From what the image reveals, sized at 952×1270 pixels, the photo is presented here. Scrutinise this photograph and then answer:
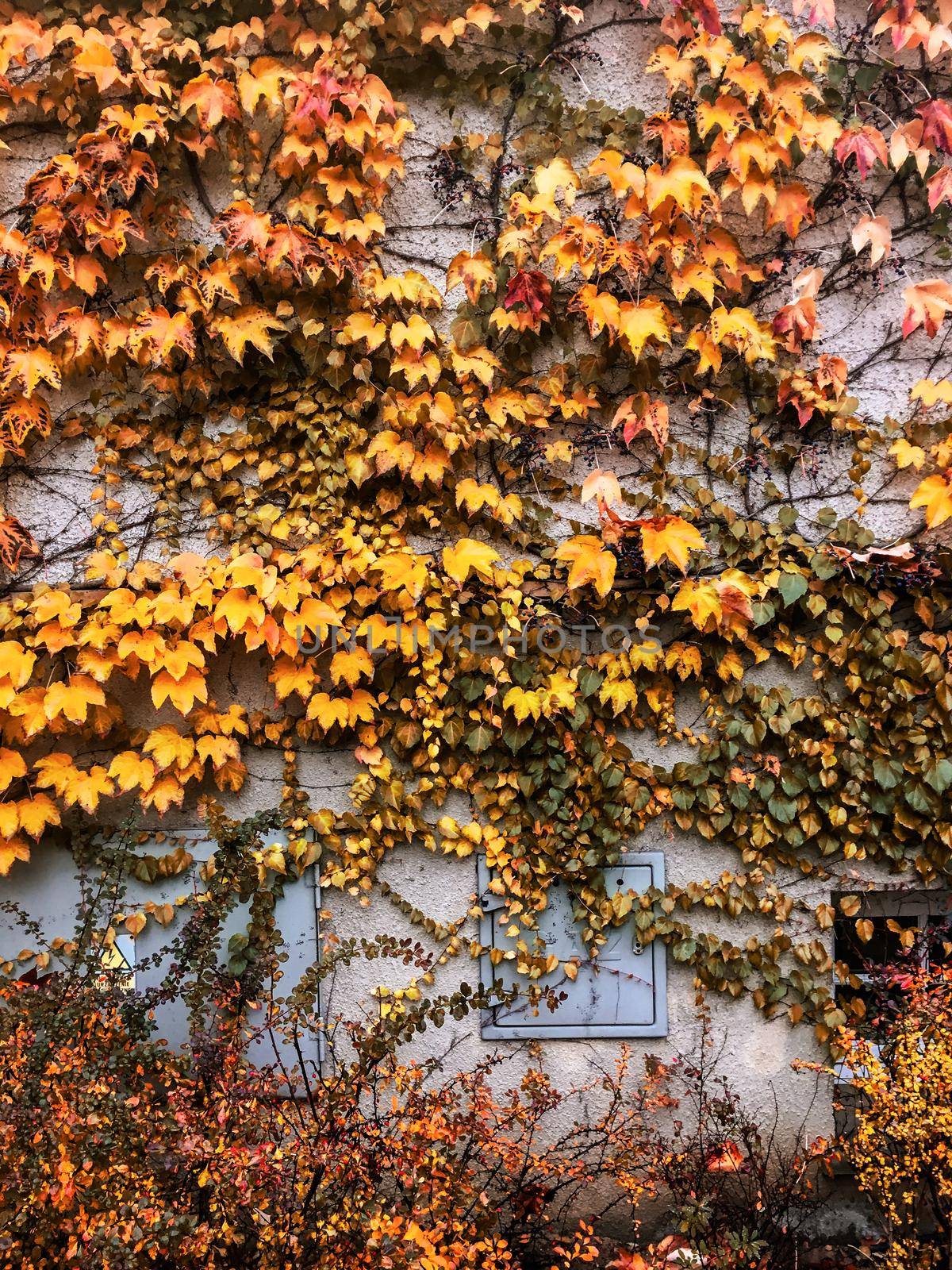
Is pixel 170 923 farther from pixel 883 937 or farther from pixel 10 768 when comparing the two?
pixel 883 937

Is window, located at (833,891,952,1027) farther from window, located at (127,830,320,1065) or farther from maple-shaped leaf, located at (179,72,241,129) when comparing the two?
maple-shaped leaf, located at (179,72,241,129)

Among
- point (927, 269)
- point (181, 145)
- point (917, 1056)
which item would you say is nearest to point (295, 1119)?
point (917, 1056)

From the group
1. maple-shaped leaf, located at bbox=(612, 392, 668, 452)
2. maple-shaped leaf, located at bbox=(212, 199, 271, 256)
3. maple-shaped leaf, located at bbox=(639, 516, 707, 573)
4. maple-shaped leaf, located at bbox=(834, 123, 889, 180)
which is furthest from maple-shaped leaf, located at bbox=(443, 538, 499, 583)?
maple-shaped leaf, located at bbox=(834, 123, 889, 180)

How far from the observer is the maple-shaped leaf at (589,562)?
10.1 feet

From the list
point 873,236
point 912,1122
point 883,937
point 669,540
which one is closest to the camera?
point 912,1122

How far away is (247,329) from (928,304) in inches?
95.1

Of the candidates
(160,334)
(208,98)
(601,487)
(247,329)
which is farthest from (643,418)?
(208,98)

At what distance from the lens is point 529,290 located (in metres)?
3.19

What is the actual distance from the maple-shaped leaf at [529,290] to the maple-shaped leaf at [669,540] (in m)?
0.87

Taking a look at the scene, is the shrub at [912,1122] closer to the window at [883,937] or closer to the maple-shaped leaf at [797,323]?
the window at [883,937]

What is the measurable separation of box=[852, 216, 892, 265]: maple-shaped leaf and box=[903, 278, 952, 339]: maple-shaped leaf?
17 cm

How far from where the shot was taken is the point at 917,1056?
2637 mm

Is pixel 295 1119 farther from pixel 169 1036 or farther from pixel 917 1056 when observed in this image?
pixel 917 1056

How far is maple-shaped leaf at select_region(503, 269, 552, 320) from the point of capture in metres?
3.19
